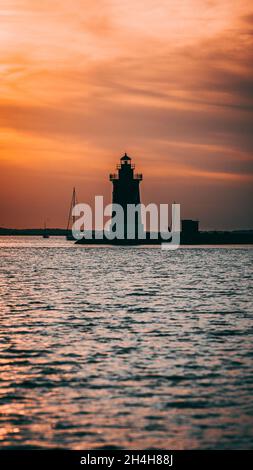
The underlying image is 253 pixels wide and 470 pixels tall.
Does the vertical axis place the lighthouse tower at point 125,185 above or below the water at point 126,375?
above

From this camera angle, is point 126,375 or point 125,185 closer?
point 126,375

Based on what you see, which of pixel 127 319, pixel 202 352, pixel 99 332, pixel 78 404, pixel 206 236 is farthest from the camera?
pixel 206 236

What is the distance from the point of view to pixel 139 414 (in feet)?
44.9

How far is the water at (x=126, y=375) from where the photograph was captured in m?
12.6

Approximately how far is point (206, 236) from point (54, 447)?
13895 centimetres

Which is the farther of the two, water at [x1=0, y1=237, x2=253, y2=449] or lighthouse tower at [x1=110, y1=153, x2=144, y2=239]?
lighthouse tower at [x1=110, y1=153, x2=144, y2=239]

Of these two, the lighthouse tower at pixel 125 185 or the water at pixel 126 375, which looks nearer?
the water at pixel 126 375

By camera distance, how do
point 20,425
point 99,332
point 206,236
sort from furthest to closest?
1. point 206,236
2. point 99,332
3. point 20,425

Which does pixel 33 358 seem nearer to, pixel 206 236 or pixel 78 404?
pixel 78 404

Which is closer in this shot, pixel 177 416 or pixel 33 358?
pixel 177 416

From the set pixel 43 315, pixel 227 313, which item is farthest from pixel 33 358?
pixel 227 313

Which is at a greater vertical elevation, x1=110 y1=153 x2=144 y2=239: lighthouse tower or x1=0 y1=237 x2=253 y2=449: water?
x1=110 y1=153 x2=144 y2=239: lighthouse tower

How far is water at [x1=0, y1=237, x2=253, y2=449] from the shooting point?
12.6 metres

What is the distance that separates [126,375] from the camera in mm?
16984
